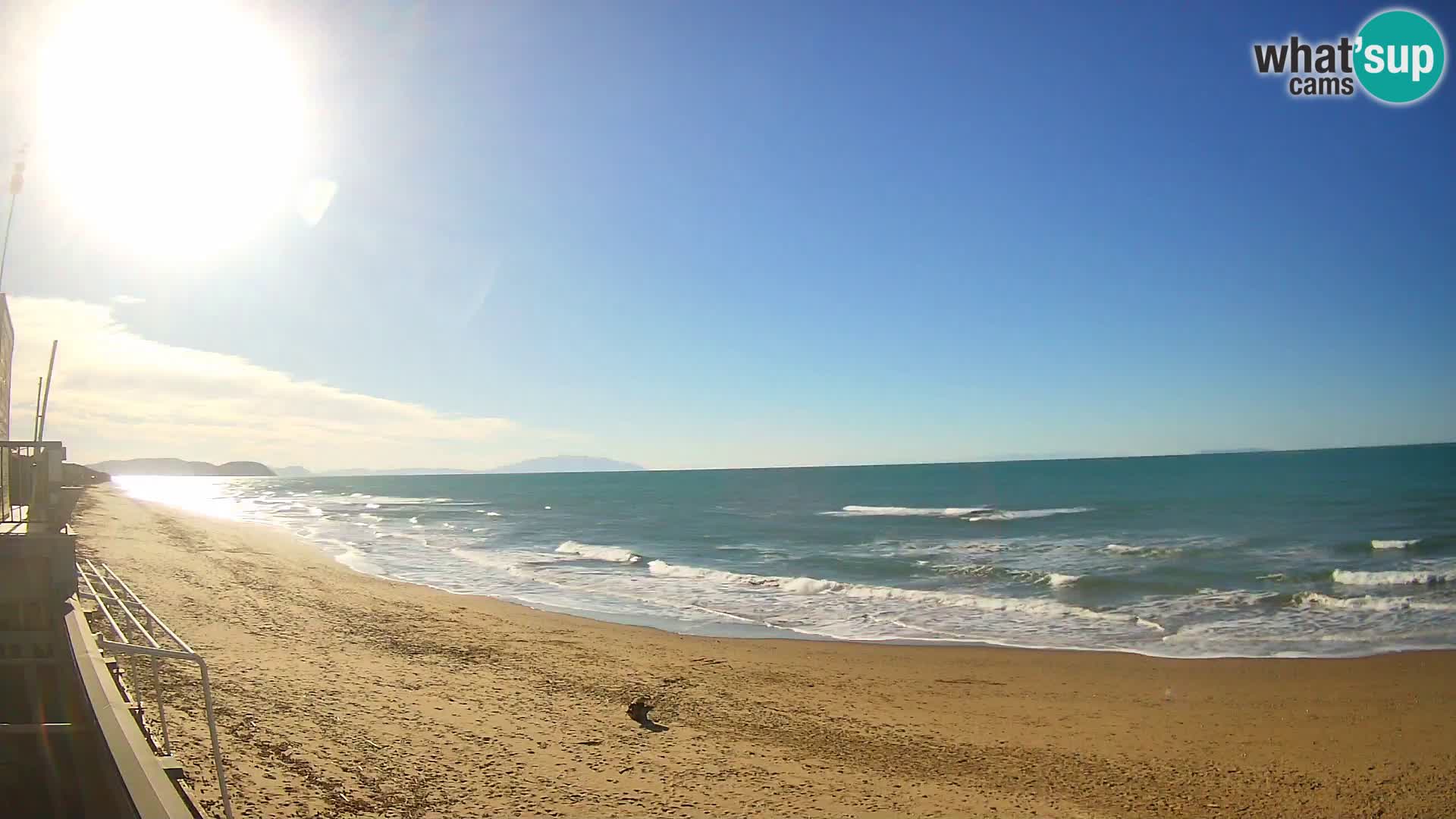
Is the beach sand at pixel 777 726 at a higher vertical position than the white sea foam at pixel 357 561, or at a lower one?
higher

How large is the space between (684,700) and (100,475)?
106836 mm

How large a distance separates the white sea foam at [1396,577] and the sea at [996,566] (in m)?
0.07

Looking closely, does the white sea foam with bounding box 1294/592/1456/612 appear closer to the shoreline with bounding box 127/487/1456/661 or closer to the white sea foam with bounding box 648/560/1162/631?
the shoreline with bounding box 127/487/1456/661

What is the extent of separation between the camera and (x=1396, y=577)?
20.4 meters

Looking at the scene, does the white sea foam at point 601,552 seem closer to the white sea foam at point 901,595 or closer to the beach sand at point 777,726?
the white sea foam at point 901,595

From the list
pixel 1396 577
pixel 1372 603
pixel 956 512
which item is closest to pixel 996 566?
pixel 1372 603

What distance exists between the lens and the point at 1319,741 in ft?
29.9


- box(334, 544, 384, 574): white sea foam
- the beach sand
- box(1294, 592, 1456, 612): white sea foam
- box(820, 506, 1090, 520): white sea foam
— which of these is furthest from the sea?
the beach sand

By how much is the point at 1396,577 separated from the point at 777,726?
65.7ft

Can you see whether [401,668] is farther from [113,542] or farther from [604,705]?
[113,542]

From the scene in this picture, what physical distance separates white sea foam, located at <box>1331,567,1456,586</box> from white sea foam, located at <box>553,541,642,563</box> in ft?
71.6

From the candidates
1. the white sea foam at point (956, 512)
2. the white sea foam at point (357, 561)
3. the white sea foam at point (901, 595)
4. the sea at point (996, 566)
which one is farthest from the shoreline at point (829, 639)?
the white sea foam at point (956, 512)

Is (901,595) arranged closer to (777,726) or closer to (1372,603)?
(1372,603)

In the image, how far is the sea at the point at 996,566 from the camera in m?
16.0
